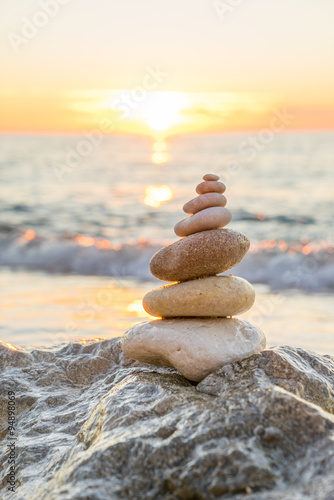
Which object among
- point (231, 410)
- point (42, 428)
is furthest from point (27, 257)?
point (231, 410)

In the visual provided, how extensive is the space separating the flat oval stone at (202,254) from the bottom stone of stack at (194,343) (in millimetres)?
304

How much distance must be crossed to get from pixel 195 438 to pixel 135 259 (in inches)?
392

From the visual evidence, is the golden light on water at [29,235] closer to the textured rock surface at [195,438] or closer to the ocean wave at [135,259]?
the ocean wave at [135,259]

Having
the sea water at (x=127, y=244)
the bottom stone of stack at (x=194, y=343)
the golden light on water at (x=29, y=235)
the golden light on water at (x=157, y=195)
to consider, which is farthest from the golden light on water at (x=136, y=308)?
the golden light on water at (x=157, y=195)

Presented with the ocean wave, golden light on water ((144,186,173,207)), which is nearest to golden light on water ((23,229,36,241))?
the ocean wave

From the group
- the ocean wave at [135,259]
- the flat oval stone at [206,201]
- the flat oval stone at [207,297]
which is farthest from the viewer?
the ocean wave at [135,259]

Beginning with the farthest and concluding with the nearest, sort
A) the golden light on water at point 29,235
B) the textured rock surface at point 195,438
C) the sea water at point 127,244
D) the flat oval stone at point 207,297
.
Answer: the golden light on water at point 29,235 → the sea water at point 127,244 → the flat oval stone at point 207,297 → the textured rock surface at point 195,438

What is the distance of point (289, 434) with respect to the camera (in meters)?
2.23

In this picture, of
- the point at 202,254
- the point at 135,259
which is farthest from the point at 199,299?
the point at 135,259

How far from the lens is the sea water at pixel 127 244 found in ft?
22.0

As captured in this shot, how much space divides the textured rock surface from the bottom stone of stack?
10 cm

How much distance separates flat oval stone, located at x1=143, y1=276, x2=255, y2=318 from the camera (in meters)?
3.38

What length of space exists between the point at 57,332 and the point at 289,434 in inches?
166

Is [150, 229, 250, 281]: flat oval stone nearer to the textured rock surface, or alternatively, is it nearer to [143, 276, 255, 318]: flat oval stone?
[143, 276, 255, 318]: flat oval stone
